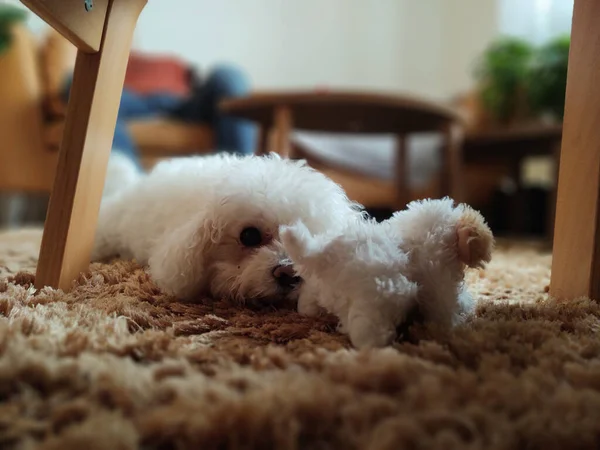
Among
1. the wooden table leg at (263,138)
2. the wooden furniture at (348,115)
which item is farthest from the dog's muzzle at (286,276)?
the wooden table leg at (263,138)

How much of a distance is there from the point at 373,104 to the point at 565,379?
1.36 m

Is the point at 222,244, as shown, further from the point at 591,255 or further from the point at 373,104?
the point at 373,104

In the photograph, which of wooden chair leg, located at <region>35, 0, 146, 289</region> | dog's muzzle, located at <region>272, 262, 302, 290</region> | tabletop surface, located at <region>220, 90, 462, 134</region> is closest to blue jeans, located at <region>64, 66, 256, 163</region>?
tabletop surface, located at <region>220, 90, 462, 134</region>

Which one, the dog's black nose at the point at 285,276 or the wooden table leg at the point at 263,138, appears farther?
the wooden table leg at the point at 263,138

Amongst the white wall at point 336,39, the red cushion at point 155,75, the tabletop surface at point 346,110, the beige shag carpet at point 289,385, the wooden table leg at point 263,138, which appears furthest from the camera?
the white wall at point 336,39

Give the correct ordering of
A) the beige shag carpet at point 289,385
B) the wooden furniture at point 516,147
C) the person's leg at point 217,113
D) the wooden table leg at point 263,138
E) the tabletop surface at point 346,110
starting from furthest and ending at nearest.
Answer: the person's leg at point 217,113 → the wooden furniture at point 516,147 → the wooden table leg at point 263,138 → the tabletop surface at point 346,110 → the beige shag carpet at point 289,385

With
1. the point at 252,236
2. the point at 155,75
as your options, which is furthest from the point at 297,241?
the point at 155,75

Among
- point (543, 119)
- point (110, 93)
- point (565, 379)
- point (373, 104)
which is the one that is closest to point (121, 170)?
point (110, 93)

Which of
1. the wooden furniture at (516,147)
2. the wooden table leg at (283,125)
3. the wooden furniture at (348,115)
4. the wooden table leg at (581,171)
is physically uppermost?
the wooden furniture at (516,147)

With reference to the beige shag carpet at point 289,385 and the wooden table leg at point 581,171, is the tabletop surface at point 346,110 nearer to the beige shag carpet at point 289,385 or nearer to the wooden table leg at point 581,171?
the wooden table leg at point 581,171

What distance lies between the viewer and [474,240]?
0.60 metres

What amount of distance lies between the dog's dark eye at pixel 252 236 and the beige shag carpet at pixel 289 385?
194mm

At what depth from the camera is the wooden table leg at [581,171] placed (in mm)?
759

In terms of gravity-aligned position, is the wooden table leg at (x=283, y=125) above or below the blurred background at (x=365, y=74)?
below
